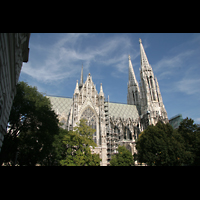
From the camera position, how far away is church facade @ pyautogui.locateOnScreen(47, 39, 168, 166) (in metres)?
35.0

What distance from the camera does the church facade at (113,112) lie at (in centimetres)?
3503

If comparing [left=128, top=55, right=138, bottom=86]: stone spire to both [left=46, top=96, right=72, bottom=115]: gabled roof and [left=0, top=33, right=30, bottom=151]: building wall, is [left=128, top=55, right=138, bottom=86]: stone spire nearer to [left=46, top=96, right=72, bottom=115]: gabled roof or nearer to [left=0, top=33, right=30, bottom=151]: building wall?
[left=46, top=96, right=72, bottom=115]: gabled roof

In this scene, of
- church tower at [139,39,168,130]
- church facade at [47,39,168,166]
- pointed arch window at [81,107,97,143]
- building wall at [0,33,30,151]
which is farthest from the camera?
church tower at [139,39,168,130]

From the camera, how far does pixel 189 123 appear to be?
3222 centimetres

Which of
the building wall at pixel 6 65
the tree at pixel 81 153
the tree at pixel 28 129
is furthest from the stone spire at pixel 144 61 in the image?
the building wall at pixel 6 65

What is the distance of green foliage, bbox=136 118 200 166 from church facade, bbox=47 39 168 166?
28.8ft

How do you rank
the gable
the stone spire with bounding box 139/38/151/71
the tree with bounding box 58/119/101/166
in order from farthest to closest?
the stone spire with bounding box 139/38/151/71
the gable
the tree with bounding box 58/119/101/166

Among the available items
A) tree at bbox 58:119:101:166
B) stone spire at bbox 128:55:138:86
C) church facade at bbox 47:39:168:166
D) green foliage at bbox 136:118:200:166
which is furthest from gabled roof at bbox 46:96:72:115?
stone spire at bbox 128:55:138:86

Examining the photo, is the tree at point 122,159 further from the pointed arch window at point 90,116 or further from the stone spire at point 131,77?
the stone spire at point 131,77

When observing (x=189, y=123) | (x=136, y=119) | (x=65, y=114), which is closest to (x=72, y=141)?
(x=65, y=114)

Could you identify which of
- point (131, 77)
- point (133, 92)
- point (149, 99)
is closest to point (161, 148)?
point (149, 99)
